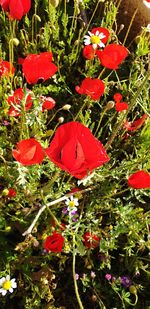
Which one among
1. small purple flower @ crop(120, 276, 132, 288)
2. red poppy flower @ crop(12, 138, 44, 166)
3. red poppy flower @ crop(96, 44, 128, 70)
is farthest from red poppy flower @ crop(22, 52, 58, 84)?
small purple flower @ crop(120, 276, 132, 288)

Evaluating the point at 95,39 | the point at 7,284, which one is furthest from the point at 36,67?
the point at 7,284

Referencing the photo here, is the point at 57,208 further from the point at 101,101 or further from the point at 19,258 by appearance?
the point at 101,101

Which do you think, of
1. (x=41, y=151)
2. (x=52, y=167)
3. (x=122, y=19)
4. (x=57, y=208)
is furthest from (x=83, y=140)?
(x=122, y=19)

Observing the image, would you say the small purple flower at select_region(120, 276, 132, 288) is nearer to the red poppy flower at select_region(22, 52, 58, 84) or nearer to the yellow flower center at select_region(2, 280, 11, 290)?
the yellow flower center at select_region(2, 280, 11, 290)

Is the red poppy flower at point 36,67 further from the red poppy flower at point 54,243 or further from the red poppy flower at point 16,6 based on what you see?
the red poppy flower at point 54,243

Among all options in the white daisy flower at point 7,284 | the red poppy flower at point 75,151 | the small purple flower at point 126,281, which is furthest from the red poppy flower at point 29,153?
the small purple flower at point 126,281

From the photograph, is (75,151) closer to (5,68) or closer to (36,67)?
(36,67)

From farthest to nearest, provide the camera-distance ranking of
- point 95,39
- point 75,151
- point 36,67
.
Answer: point 95,39
point 36,67
point 75,151
